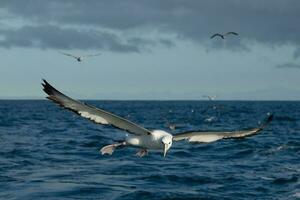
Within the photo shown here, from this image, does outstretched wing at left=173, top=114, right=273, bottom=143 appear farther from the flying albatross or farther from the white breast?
the white breast

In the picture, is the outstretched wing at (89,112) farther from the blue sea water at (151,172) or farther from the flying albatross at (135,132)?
the blue sea water at (151,172)

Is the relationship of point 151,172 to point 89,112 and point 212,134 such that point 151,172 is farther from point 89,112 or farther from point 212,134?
point 89,112

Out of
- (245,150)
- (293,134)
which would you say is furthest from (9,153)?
(293,134)

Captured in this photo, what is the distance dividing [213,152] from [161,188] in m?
15.3

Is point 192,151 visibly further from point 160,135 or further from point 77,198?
point 160,135

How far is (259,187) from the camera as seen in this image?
27.1 metres

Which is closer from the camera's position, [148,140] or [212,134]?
[148,140]

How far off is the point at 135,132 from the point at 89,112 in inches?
85.2

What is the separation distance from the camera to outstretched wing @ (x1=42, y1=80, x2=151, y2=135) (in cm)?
1681

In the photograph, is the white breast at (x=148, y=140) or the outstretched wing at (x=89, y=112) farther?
the white breast at (x=148, y=140)

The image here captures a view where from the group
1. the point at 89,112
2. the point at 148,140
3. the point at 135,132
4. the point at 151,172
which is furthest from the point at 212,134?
the point at 151,172

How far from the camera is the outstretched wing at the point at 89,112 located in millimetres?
16812

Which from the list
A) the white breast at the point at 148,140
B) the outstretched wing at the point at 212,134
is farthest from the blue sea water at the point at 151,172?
the white breast at the point at 148,140

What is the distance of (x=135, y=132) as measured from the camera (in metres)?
19.2
